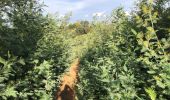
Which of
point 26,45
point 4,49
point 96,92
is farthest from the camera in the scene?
point 96,92

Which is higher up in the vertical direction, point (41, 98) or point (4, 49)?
point (4, 49)

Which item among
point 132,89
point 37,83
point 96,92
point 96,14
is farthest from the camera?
point 96,14

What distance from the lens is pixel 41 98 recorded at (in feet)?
36.5

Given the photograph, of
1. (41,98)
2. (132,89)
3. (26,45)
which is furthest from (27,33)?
(132,89)

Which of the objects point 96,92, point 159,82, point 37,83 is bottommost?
point 96,92

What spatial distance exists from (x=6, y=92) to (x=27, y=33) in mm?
3554

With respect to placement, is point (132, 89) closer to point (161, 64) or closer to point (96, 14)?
point (161, 64)

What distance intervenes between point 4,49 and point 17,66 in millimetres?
620

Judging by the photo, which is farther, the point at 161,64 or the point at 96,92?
the point at 96,92

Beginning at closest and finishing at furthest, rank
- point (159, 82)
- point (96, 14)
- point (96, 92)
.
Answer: point (159, 82)
point (96, 92)
point (96, 14)

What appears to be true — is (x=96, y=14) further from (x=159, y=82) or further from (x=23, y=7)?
(x=159, y=82)

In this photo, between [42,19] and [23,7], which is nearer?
[23,7]

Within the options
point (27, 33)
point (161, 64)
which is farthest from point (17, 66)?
point (161, 64)

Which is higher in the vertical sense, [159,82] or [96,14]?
[96,14]
